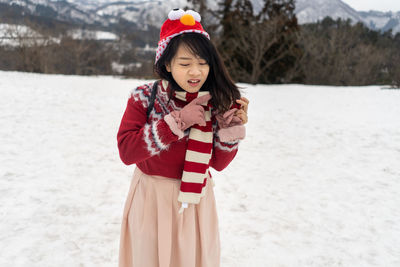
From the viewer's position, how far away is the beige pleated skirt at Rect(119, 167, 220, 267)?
1.24m

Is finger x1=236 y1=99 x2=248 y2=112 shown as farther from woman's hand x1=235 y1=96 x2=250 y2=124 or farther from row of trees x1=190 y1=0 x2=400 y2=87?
row of trees x1=190 y1=0 x2=400 y2=87

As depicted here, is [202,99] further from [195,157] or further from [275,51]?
[275,51]

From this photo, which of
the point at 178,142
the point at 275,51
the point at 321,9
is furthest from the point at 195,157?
the point at 321,9

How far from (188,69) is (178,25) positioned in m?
0.19

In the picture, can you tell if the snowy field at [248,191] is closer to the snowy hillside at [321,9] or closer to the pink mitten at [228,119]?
the pink mitten at [228,119]

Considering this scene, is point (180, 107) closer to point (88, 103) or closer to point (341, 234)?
point (341, 234)

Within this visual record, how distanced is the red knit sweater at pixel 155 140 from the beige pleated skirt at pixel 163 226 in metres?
0.08

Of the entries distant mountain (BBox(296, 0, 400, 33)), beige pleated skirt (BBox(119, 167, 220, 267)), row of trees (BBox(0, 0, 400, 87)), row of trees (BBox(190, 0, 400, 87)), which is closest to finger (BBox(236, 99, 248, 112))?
beige pleated skirt (BBox(119, 167, 220, 267))

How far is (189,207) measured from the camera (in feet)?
4.17

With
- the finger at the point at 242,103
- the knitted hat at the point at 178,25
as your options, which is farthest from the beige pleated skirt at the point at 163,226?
the knitted hat at the point at 178,25

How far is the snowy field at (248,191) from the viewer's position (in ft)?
7.90

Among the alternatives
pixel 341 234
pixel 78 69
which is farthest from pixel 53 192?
pixel 78 69

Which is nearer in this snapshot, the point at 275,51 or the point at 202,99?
the point at 202,99

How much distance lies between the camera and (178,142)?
1191 mm
